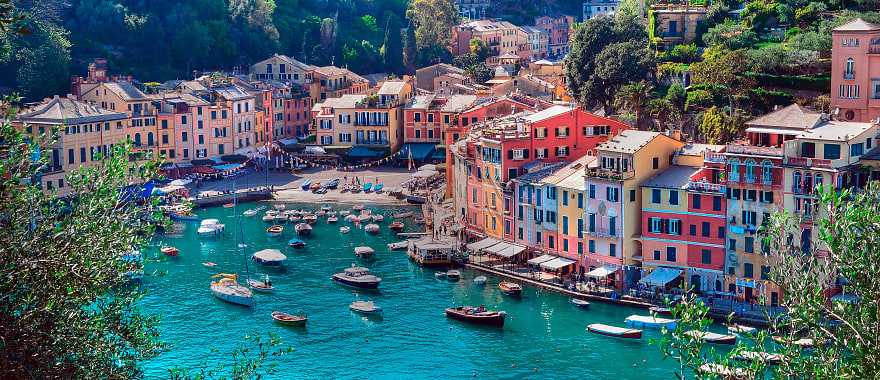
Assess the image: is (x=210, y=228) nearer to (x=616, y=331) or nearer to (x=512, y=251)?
(x=512, y=251)

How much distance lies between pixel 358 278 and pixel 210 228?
15572 mm

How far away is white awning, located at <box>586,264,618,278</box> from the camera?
5859 centimetres

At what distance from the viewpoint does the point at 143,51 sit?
108250mm

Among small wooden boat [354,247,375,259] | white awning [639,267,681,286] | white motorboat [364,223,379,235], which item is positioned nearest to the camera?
white awning [639,267,681,286]

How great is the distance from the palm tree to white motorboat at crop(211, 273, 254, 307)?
25.9 metres

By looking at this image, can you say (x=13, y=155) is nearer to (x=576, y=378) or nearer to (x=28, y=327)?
(x=28, y=327)

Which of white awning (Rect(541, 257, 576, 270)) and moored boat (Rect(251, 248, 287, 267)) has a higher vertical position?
white awning (Rect(541, 257, 576, 270))

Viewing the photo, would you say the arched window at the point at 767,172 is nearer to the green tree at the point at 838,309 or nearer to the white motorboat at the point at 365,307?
the white motorboat at the point at 365,307

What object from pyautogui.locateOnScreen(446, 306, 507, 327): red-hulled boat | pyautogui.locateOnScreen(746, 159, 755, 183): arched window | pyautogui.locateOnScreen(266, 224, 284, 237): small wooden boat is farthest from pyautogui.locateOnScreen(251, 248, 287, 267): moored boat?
pyautogui.locateOnScreen(746, 159, 755, 183): arched window

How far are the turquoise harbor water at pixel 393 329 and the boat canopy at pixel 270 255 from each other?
0.79m

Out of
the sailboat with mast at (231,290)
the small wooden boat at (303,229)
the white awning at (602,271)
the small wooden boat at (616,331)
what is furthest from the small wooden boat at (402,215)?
the small wooden boat at (616,331)

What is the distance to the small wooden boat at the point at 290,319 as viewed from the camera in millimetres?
55156

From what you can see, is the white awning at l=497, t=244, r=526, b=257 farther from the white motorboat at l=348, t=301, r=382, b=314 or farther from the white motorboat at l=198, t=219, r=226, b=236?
the white motorboat at l=198, t=219, r=226, b=236

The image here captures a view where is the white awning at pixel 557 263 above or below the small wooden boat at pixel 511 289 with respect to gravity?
above
